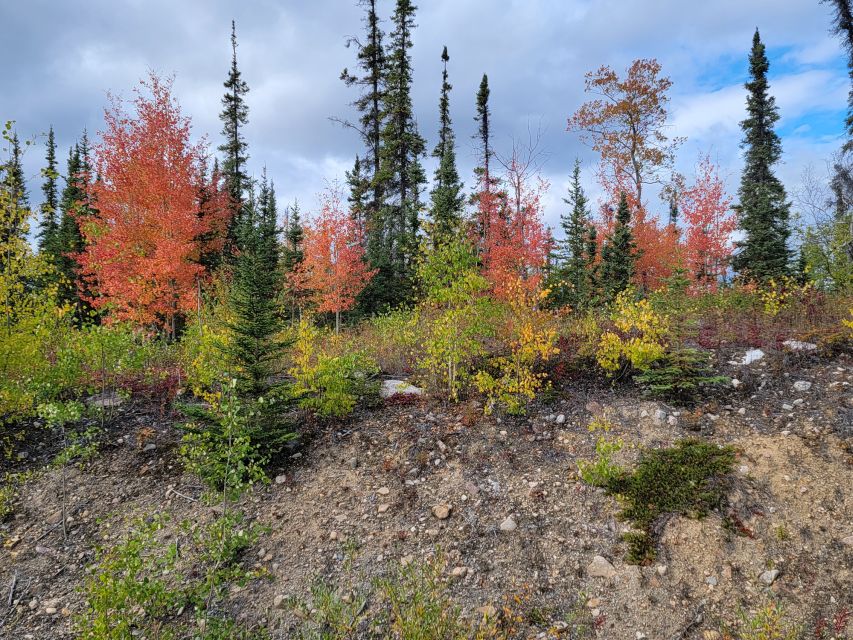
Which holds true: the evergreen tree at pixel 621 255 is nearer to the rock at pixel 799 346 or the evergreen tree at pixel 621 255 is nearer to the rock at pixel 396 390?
the rock at pixel 799 346

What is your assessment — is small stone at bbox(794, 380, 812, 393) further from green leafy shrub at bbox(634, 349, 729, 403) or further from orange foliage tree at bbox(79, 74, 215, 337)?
orange foliage tree at bbox(79, 74, 215, 337)

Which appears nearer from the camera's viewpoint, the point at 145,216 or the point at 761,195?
the point at 145,216

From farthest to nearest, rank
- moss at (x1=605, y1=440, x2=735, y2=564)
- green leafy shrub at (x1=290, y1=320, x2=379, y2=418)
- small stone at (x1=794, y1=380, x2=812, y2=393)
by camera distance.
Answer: green leafy shrub at (x1=290, y1=320, x2=379, y2=418) < small stone at (x1=794, y1=380, x2=812, y2=393) < moss at (x1=605, y1=440, x2=735, y2=564)

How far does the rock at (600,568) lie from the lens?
3.56 meters

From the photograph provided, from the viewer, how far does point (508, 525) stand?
4.20 metres

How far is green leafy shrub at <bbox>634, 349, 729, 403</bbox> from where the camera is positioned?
5793 millimetres

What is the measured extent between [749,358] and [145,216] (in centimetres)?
1429

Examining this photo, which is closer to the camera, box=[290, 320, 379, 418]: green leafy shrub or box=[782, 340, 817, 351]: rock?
box=[290, 320, 379, 418]: green leafy shrub

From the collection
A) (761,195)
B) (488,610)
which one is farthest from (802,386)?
(761,195)

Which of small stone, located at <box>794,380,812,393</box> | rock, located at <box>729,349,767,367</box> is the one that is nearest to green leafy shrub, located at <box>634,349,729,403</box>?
rock, located at <box>729,349,767,367</box>

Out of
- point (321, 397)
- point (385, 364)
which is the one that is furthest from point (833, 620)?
point (385, 364)

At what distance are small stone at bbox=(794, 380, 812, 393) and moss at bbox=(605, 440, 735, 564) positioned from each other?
2.05 meters

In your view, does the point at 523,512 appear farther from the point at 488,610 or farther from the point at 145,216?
the point at 145,216

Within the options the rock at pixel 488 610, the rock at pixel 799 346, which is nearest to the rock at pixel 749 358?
the rock at pixel 799 346
